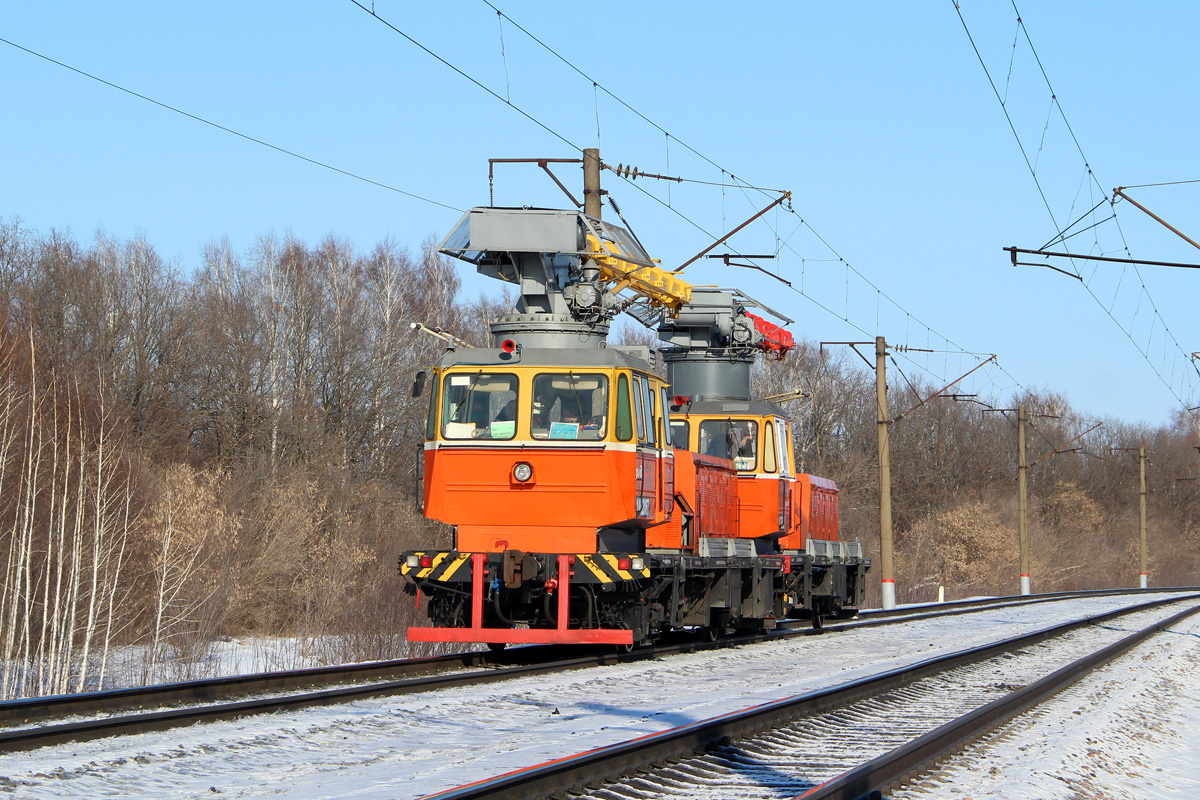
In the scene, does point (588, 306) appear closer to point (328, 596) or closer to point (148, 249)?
point (328, 596)

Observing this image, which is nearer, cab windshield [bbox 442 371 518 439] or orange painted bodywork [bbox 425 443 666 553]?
orange painted bodywork [bbox 425 443 666 553]

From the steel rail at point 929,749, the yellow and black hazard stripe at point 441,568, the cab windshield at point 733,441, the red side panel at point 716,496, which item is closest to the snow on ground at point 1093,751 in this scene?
the steel rail at point 929,749

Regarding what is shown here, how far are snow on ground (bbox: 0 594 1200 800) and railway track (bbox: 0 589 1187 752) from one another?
13 cm

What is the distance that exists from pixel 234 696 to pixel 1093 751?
676 centimetres

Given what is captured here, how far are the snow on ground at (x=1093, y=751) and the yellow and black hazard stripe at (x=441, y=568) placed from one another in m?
5.87

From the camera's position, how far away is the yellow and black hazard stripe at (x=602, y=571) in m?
13.0

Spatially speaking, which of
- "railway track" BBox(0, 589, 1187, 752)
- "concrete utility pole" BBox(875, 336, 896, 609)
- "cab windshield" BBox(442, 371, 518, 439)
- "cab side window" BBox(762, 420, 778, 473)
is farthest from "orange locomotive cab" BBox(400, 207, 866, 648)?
"concrete utility pole" BBox(875, 336, 896, 609)

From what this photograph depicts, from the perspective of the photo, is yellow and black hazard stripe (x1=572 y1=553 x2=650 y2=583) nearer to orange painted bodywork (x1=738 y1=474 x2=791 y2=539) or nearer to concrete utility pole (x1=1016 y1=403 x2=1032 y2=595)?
orange painted bodywork (x1=738 y1=474 x2=791 y2=539)

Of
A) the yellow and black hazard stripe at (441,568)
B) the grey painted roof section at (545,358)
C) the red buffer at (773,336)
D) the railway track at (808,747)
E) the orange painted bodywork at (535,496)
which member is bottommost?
the railway track at (808,747)

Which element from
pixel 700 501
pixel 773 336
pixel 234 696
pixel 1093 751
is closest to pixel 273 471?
pixel 773 336

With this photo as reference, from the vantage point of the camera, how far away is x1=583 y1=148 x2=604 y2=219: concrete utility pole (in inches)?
779

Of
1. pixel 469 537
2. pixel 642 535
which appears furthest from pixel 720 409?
pixel 469 537

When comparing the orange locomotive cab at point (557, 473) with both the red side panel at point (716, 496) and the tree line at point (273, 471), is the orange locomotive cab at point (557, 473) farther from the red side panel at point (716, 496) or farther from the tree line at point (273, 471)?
the tree line at point (273, 471)

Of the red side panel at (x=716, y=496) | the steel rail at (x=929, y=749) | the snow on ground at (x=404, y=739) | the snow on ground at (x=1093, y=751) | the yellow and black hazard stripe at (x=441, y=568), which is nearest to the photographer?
the steel rail at (x=929, y=749)
